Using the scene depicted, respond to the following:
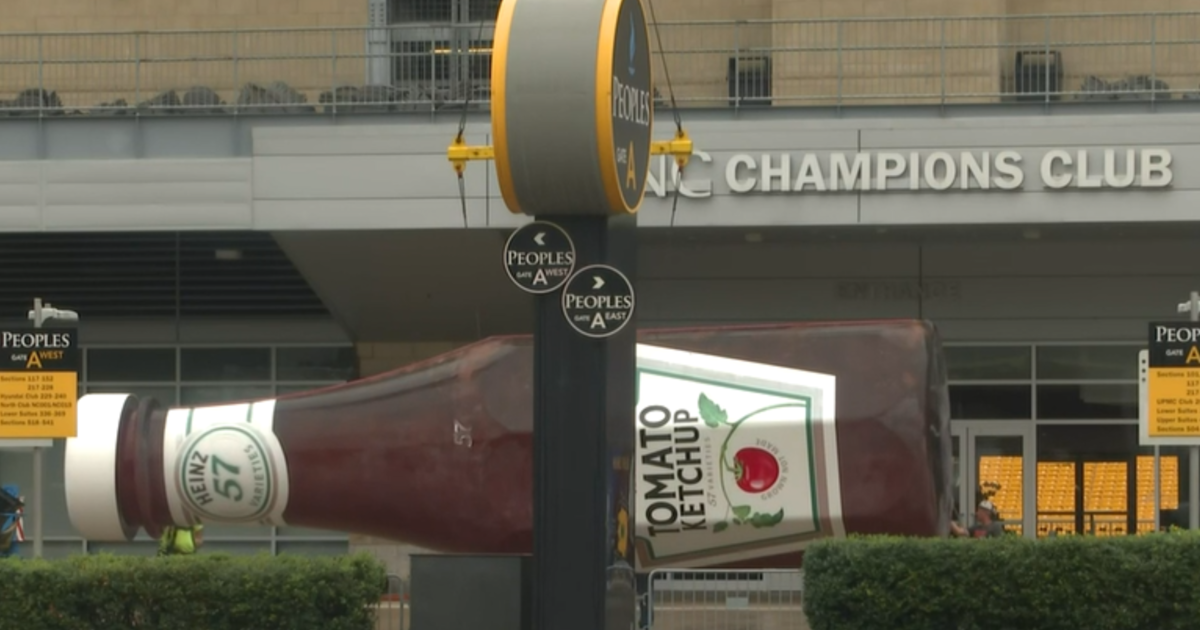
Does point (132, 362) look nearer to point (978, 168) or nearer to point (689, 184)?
point (689, 184)

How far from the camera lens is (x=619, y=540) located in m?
10.2

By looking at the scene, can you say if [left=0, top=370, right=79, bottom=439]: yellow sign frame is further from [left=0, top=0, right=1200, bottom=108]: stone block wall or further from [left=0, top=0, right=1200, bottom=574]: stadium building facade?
[left=0, top=0, right=1200, bottom=108]: stone block wall

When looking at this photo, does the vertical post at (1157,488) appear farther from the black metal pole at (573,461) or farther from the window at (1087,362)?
the black metal pole at (573,461)

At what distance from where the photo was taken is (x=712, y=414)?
12977mm

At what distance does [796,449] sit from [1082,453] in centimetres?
1178

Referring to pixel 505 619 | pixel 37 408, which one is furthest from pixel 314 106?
pixel 505 619

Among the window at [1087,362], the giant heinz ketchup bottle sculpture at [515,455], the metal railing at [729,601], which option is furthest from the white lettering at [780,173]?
the metal railing at [729,601]

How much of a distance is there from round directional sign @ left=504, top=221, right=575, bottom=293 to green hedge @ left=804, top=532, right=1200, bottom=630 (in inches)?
123

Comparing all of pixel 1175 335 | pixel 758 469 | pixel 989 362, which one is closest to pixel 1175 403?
pixel 1175 335

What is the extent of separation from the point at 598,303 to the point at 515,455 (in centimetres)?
310

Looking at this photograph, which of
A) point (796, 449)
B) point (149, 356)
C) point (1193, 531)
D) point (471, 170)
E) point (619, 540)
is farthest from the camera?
point (149, 356)

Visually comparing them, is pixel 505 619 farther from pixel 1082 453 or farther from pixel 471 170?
pixel 1082 453

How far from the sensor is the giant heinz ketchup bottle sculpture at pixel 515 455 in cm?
1251

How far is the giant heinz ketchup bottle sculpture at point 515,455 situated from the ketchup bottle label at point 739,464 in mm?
12
